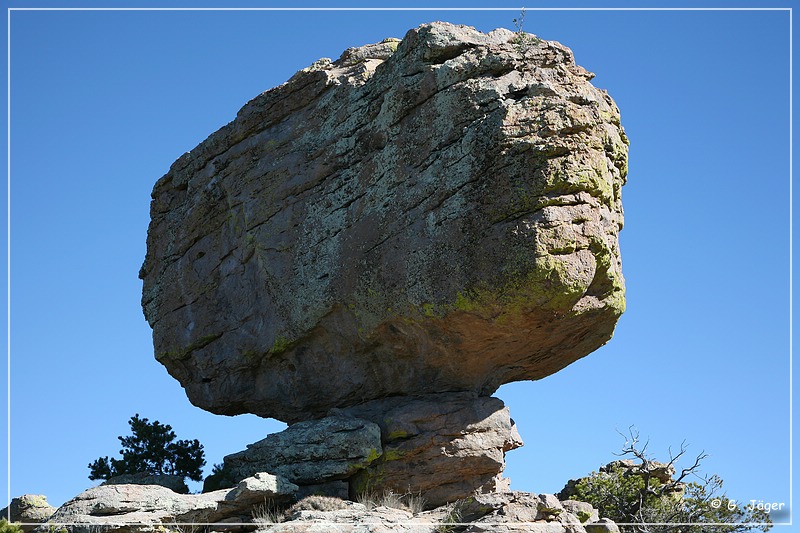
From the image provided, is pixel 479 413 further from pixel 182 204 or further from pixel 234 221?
pixel 182 204

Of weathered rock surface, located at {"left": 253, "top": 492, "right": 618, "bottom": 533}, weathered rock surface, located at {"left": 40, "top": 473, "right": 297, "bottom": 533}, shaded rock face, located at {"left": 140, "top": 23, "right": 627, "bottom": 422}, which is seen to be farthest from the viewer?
shaded rock face, located at {"left": 140, "top": 23, "right": 627, "bottom": 422}

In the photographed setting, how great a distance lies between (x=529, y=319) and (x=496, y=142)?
13.4 feet

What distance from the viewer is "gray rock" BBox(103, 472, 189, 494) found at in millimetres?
32031

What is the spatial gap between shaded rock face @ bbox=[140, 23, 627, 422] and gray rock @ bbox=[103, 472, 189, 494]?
3365 mm

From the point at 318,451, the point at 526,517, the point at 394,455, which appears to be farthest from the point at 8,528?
the point at 526,517

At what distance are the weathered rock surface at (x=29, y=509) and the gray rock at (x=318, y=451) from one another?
4.54 m

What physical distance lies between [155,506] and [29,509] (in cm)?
425

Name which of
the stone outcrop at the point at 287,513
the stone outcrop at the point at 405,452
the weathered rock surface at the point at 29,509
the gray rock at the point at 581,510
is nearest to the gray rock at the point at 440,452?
the stone outcrop at the point at 405,452

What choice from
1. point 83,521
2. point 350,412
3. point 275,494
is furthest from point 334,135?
point 83,521

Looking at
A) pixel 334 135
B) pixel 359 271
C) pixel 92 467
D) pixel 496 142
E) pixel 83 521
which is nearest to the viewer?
pixel 83 521

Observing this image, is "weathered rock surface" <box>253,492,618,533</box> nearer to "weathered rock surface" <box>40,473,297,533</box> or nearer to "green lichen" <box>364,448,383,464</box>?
"weathered rock surface" <box>40,473,297,533</box>

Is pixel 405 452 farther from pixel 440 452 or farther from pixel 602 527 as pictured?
pixel 602 527

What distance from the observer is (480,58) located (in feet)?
98.9

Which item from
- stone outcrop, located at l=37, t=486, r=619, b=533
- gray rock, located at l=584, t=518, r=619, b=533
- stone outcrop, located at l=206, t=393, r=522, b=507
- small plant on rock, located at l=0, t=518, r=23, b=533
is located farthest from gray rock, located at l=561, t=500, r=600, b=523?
small plant on rock, located at l=0, t=518, r=23, b=533
